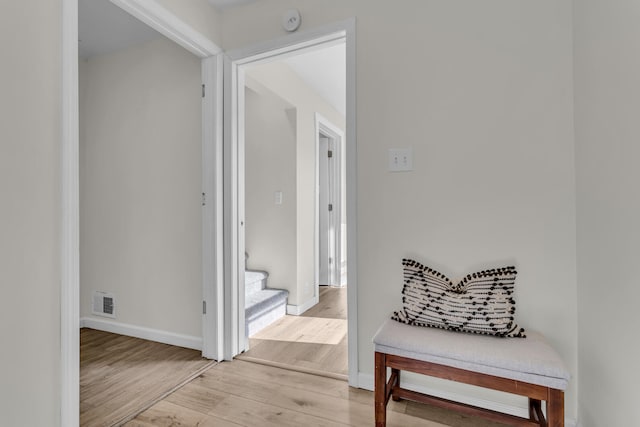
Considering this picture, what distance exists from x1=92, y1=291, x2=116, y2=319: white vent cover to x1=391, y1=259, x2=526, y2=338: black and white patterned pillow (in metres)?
2.30

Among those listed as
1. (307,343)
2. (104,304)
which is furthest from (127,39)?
(307,343)

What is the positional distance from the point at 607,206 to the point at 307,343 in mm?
1959

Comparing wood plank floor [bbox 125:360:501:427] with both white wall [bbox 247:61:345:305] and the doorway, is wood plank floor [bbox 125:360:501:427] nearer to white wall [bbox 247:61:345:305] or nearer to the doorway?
white wall [bbox 247:61:345:305]

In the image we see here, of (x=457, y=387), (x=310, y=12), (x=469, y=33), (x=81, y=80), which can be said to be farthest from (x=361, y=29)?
(x=81, y=80)

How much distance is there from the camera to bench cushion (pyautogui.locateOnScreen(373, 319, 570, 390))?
45.1 inches

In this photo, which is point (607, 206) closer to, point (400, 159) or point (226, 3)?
point (400, 159)

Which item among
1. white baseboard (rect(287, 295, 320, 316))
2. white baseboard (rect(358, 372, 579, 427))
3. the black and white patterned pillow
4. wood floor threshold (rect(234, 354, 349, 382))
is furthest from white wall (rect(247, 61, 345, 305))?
the black and white patterned pillow

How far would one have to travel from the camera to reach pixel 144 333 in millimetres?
2518

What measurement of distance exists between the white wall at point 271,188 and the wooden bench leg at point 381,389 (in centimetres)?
180

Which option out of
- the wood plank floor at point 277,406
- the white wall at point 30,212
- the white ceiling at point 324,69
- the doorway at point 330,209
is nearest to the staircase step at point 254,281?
the wood plank floor at point 277,406

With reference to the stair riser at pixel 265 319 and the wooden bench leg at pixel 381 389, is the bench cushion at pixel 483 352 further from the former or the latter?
the stair riser at pixel 265 319

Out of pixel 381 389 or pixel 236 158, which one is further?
pixel 236 158

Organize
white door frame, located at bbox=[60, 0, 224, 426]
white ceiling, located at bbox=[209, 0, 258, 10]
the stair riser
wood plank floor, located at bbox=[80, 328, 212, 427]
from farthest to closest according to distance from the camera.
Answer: the stair riser < white ceiling, located at bbox=[209, 0, 258, 10] < wood plank floor, located at bbox=[80, 328, 212, 427] < white door frame, located at bbox=[60, 0, 224, 426]

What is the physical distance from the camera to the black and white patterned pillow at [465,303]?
4.48ft
